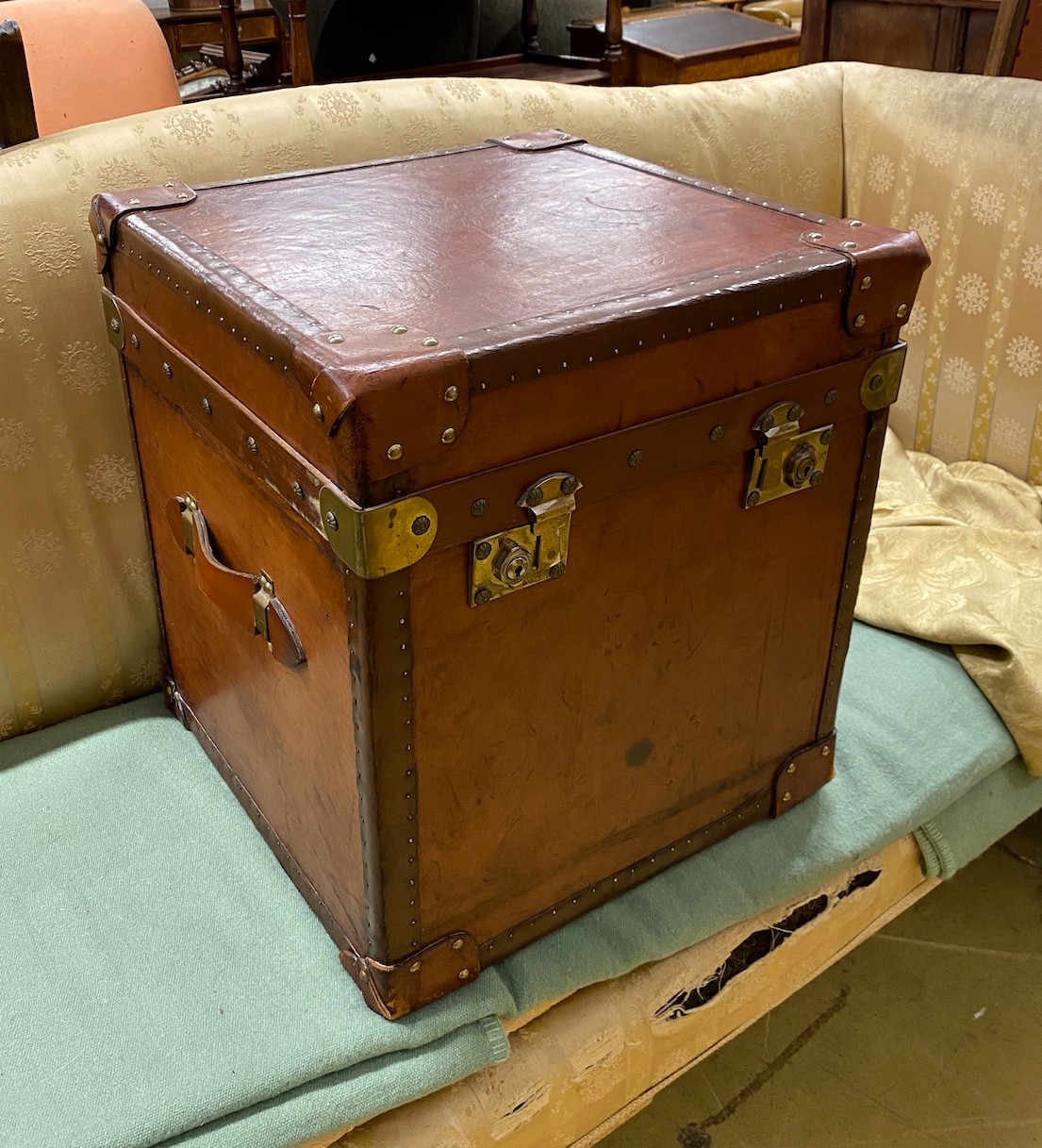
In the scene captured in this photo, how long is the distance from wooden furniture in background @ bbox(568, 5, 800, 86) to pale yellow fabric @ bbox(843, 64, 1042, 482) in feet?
5.63

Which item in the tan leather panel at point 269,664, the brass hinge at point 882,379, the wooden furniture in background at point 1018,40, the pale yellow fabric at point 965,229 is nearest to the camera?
the tan leather panel at point 269,664

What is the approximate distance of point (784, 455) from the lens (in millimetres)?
851

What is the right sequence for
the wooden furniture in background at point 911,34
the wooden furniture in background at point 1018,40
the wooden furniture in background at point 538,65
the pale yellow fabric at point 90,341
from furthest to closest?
1. the wooden furniture in background at point 538,65
2. the wooden furniture in background at point 911,34
3. the wooden furniture in background at point 1018,40
4. the pale yellow fabric at point 90,341

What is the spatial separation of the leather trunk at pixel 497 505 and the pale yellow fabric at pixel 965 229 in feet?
2.14

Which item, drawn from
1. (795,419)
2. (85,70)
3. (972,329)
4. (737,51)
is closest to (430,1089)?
(795,419)

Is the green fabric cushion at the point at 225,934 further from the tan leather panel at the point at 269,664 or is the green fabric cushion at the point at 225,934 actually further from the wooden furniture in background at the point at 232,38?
the wooden furniture in background at the point at 232,38

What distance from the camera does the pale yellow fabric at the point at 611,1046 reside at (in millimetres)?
856

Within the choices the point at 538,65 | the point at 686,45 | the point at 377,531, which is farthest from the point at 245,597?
the point at 686,45

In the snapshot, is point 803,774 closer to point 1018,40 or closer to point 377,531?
point 377,531

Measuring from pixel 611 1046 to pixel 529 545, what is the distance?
18.3 inches

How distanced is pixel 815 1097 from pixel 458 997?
0.61 metres

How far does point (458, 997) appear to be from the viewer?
34.1 inches

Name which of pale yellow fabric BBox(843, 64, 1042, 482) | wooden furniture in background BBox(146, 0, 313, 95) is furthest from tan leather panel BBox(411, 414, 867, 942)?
wooden furniture in background BBox(146, 0, 313, 95)

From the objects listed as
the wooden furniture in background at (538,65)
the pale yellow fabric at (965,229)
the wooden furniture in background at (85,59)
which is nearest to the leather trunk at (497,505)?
the pale yellow fabric at (965,229)
